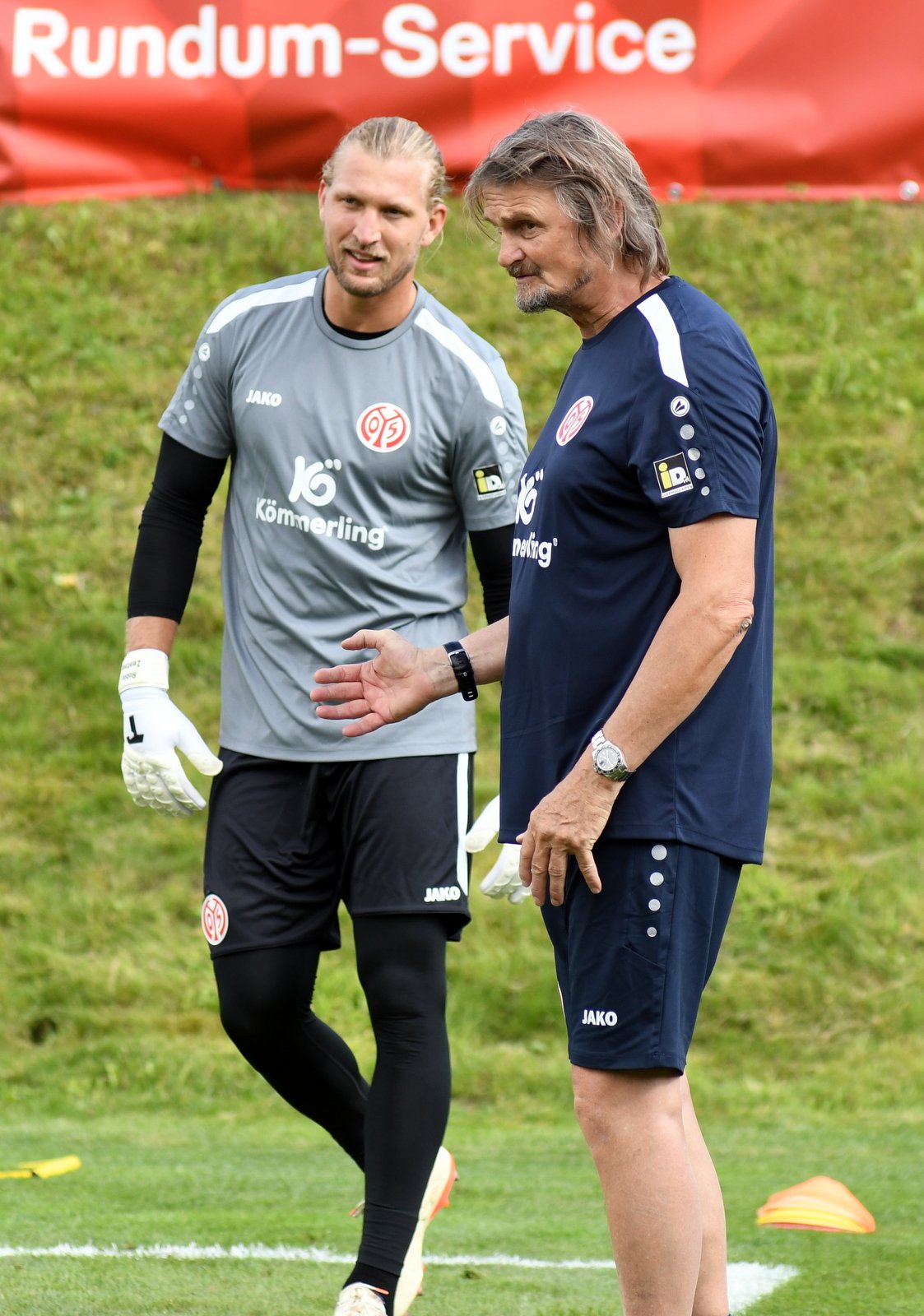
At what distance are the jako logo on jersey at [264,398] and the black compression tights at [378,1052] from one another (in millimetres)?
1122

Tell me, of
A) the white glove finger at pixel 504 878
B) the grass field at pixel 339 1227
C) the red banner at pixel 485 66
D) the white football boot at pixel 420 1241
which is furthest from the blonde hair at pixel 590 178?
the red banner at pixel 485 66

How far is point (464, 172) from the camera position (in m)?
8.27

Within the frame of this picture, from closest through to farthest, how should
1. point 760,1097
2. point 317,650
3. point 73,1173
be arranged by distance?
point 317,650 → point 73,1173 → point 760,1097

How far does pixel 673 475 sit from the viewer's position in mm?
2611

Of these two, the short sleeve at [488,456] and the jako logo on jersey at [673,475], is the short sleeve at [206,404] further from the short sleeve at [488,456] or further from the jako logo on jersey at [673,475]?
the jako logo on jersey at [673,475]

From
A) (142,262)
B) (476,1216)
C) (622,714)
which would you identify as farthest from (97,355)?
(622,714)

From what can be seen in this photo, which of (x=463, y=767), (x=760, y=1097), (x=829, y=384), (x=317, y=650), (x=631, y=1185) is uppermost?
(x=829, y=384)

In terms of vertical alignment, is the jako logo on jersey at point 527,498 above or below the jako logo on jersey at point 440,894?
above

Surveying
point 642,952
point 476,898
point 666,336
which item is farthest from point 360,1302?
point 476,898

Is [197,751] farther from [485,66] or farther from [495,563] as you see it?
[485,66]

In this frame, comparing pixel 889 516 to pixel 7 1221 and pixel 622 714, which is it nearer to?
pixel 7 1221

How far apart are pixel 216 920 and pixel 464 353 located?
135 centimetres

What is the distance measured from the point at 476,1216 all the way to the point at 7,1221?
1202mm

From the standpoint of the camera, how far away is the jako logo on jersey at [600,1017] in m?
2.66
